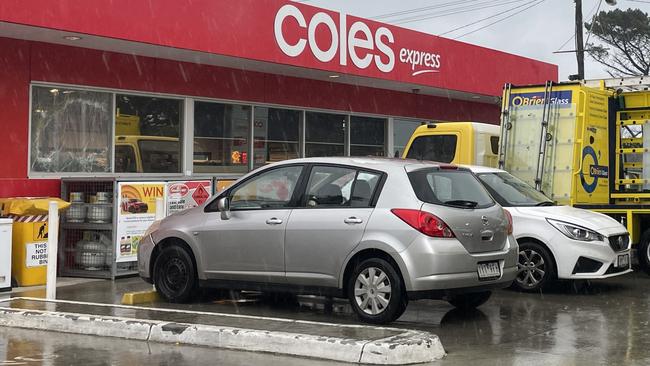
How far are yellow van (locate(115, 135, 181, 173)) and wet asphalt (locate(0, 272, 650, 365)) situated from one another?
282cm

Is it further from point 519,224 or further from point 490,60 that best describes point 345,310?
point 490,60

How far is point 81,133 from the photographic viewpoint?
12.7 meters

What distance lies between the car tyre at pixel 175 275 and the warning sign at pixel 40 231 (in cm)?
241

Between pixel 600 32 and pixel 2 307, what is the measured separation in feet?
131

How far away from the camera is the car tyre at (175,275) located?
913cm

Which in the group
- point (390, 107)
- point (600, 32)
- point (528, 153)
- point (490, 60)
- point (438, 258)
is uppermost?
point (600, 32)

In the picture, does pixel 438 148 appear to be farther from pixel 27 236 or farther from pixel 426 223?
pixel 27 236

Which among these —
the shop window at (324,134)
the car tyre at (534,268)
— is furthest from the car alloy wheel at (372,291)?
the shop window at (324,134)

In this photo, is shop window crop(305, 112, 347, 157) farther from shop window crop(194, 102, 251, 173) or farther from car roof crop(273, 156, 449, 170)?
car roof crop(273, 156, 449, 170)

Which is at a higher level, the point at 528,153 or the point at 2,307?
the point at 528,153

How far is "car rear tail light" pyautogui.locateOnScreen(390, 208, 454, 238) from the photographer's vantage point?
765cm

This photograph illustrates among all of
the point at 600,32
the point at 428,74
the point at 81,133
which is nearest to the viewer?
the point at 81,133

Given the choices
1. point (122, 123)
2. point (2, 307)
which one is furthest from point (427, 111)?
point (2, 307)

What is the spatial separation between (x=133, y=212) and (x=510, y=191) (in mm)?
5518
